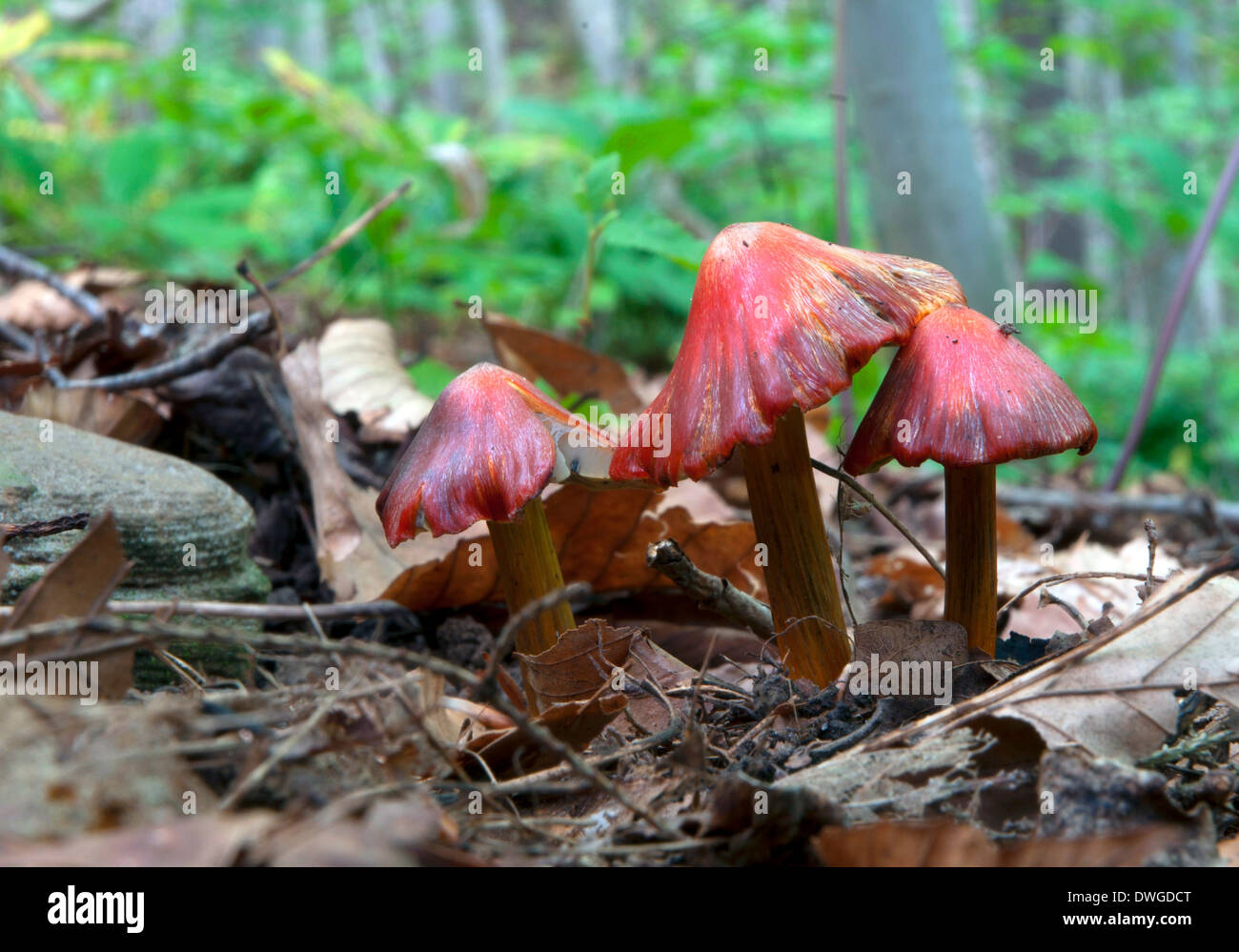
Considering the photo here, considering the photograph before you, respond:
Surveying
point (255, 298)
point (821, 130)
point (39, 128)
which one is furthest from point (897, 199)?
point (39, 128)

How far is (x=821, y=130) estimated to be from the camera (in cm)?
859

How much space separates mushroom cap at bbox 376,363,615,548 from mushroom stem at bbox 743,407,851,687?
13.2 inches

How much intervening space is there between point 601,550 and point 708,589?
2.08 feet

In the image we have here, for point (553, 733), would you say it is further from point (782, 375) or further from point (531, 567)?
point (782, 375)

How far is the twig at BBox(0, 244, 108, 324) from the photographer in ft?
10.9

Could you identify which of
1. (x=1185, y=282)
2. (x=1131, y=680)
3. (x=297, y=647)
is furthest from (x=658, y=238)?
(x=1185, y=282)

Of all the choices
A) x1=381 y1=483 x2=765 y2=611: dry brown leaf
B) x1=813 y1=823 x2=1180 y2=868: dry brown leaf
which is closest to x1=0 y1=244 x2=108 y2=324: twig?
x1=381 y1=483 x2=765 y2=611: dry brown leaf

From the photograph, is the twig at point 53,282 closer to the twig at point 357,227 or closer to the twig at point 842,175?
the twig at point 357,227

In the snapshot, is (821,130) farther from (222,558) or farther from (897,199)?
(222,558)

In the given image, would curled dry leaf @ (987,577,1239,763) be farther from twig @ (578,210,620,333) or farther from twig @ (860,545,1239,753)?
twig @ (578,210,620,333)

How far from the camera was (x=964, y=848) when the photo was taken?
1206mm

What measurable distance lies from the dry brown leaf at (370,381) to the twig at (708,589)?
1.06 metres

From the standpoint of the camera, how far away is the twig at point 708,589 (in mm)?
1907

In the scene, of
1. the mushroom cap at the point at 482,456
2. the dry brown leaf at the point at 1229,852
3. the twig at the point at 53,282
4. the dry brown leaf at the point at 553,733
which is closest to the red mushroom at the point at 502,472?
the mushroom cap at the point at 482,456
